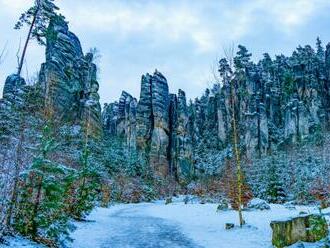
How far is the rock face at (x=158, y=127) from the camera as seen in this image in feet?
246

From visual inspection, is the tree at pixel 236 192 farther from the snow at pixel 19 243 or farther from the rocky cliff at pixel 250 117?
the rocky cliff at pixel 250 117

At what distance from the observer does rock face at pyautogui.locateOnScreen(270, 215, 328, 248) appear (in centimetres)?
999

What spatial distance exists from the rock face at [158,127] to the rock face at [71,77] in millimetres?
16446

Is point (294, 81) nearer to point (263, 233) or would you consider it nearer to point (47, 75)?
point (47, 75)

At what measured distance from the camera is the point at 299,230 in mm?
10422

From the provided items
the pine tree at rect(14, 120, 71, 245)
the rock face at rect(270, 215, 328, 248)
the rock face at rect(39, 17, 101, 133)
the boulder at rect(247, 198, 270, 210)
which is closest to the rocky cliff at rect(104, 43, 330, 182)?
the rock face at rect(39, 17, 101, 133)

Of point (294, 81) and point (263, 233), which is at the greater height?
point (294, 81)

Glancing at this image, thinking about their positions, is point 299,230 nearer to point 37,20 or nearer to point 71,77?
point 37,20

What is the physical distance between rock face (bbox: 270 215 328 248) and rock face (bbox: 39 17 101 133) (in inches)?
1547

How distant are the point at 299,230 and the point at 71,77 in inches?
1964

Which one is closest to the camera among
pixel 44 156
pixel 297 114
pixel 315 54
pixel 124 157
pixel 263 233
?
pixel 44 156

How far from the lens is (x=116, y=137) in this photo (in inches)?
3061

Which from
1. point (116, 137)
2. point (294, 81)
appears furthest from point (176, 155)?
point (294, 81)

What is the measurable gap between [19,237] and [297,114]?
72.9m
